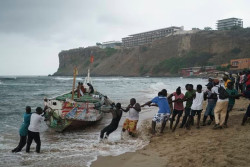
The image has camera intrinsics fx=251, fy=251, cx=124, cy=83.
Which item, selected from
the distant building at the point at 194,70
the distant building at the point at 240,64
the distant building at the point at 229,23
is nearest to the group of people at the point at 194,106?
the distant building at the point at 240,64

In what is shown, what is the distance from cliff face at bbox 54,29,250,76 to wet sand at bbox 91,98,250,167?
281 ft

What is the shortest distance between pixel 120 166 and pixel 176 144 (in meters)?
1.94

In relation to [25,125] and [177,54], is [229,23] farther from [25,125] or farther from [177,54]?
[25,125]

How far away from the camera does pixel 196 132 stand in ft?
26.5

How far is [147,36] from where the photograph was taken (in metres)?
142

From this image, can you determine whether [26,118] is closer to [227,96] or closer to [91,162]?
[91,162]

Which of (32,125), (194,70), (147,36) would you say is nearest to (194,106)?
(32,125)

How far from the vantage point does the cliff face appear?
300 ft

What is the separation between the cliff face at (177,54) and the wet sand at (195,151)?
85.5m

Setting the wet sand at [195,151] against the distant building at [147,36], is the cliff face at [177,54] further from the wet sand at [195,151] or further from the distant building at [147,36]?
the wet sand at [195,151]

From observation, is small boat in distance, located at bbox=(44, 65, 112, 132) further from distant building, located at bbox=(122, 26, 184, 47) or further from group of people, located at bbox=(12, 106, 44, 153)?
distant building, located at bbox=(122, 26, 184, 47)

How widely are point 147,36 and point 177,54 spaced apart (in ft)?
133

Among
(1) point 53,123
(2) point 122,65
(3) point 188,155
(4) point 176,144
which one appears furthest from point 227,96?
(2) point 122,65

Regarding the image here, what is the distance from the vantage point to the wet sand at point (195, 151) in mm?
5383
